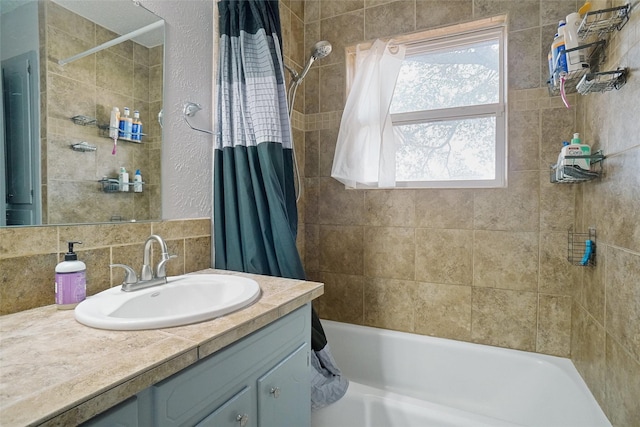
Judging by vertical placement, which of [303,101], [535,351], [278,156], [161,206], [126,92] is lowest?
[535,351]

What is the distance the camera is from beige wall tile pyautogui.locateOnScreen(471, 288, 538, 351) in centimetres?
157

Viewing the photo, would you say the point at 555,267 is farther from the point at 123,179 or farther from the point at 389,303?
the point at 123,179

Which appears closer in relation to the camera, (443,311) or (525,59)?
(525,59)

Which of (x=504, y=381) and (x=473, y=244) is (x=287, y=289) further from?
(x=504, y=381)

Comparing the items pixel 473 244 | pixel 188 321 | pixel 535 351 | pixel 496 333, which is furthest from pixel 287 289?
pixel 535 351

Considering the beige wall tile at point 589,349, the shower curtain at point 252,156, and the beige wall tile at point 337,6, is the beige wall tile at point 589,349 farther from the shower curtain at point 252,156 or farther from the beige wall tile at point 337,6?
the beige wall tile at point 337,6

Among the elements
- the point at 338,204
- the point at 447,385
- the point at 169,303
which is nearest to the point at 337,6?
the point at 338,204

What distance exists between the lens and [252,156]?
4.59ft

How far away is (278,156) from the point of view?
141cm

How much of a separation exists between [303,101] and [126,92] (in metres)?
1.15

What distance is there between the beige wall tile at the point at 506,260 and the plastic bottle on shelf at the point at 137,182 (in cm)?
159

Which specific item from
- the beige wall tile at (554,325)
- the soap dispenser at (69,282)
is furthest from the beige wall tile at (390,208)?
the soap dispenser at (69,282)

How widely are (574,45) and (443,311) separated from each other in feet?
4.35

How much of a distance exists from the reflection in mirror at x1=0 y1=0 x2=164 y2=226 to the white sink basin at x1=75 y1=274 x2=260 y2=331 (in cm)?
29
